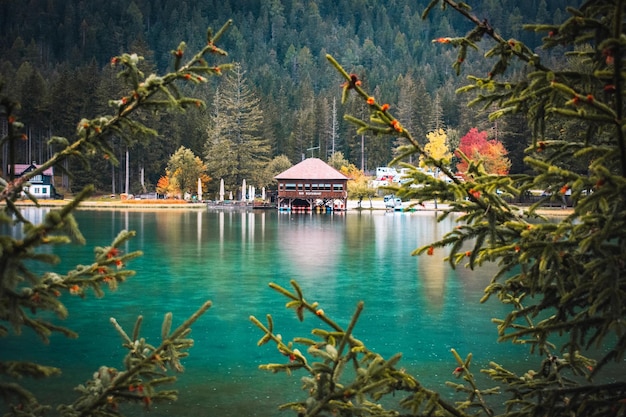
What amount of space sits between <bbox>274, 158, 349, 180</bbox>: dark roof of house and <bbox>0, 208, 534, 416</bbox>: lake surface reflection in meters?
38.9

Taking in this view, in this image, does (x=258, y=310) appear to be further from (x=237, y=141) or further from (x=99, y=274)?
(x=237, y=141)

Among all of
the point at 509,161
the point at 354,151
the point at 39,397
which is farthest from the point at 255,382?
the point at 354,151

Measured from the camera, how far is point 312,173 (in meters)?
78.4

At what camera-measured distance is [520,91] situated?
5.00 metres

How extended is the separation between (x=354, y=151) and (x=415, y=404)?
108331 mm

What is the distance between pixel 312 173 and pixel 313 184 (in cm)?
122

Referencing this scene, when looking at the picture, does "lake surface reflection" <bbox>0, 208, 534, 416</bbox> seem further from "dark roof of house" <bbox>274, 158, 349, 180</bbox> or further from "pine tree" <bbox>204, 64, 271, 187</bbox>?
"pine tree" <bbox>204, 64, 271, 187</bbox>

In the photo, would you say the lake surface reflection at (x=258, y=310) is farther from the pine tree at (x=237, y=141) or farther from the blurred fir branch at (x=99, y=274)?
the pine tree at (x=237, y=141)

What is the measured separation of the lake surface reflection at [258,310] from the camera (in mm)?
12375

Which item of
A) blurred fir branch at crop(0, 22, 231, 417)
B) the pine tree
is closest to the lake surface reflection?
blurred fir branch at crop(0, 22, 231, 417)

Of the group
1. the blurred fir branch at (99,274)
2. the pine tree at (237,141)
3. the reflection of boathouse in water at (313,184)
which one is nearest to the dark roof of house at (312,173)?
the reflection of boathouse in water at (313,184)

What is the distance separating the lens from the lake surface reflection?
12.4 m

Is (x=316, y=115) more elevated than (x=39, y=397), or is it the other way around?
(x=316, y=115)

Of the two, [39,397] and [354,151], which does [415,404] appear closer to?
[39,397]
